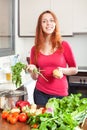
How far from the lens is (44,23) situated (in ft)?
6.39

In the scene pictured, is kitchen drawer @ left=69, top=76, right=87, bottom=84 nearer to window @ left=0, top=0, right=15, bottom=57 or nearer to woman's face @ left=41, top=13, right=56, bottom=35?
window @ left=0, top=0, right=15, bottom=57

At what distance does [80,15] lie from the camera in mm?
3346

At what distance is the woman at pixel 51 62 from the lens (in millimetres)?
1917

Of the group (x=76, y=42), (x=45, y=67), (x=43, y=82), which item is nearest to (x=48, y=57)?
(x=45, y=67)


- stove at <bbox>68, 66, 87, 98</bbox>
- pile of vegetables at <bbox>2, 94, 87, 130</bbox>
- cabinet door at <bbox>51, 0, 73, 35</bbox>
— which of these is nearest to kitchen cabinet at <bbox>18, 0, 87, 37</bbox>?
cabinet door at <bbox>51, 0, 73, 35</bbox>

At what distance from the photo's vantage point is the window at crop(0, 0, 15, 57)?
3.28m

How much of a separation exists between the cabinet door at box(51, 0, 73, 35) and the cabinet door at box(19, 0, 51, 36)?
0.59ft

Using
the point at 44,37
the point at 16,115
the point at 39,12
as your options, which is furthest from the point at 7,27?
the point at 16,115

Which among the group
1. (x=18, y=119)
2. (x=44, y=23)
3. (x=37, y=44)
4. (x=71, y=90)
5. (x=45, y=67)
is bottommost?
(x=71, y=90)

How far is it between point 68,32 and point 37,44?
1.43 m

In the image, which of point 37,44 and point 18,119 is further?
point 37,44

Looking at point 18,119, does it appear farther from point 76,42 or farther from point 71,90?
point 76,42

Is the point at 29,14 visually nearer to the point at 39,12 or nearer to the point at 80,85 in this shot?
the point at 39,12

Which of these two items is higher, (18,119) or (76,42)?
(76,42)
